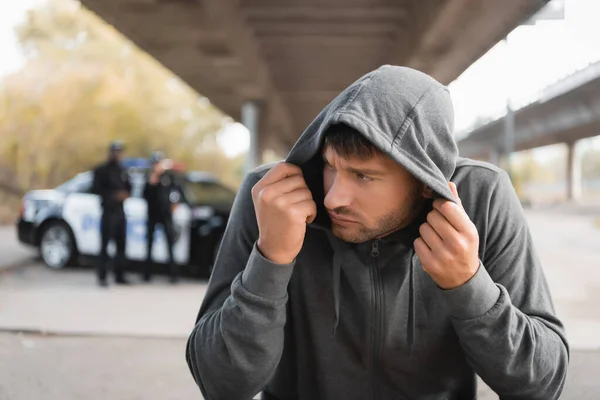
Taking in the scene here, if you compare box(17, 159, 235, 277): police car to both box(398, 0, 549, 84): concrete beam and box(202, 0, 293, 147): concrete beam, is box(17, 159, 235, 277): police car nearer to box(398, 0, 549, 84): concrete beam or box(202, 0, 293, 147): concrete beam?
box(202, 0, 293, 147): concrete beam

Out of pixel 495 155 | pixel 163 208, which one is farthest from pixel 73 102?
pixel 495 155

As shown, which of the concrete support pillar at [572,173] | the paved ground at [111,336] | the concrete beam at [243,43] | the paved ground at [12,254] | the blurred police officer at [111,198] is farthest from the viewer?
the concrete support pillar at [572,173]

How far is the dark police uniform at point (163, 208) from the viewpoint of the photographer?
836 centimetres

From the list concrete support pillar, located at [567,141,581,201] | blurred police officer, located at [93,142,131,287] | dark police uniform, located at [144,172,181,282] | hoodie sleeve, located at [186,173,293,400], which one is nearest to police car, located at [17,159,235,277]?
dark police uniform, located at [144,172,181,282]

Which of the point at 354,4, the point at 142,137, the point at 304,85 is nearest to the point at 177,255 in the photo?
the point at 354,4

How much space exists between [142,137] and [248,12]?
83.0 ft

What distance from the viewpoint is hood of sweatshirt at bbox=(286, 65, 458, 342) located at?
4.44 feet

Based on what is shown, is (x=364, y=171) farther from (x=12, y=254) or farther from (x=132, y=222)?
(x=12, y=254)

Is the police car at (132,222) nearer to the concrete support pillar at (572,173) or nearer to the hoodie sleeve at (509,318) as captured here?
the hoodie sleeve at (509,318)

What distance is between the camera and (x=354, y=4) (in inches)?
343

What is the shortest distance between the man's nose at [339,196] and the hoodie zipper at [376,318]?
10.5 inches

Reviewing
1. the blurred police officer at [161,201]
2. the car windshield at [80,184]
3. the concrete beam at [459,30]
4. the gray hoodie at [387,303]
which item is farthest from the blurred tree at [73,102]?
the gray hoodie at [387,303]

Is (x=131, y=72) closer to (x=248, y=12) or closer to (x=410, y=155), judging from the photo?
(x=248, y=12)

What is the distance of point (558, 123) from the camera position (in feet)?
106
